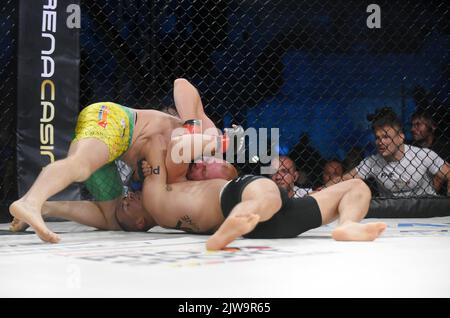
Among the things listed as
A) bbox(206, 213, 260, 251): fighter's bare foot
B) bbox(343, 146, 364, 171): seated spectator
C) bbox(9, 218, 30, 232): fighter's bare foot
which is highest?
bbox(343, 146, 364, 171): seated spectator

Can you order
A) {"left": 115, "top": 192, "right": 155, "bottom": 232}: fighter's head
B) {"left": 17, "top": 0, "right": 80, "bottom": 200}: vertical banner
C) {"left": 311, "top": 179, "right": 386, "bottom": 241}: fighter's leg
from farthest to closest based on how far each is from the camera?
1. {"left": 17, "top": 0, "right": 80, "bottom": 200}: vertical banner
2. {"left": 115, "top": 192, "right": 155, "bottom": 232}: fighter's head
3. {"left": 311, "top": 179, "right": 386, "bottom": 241}: fighter's leg

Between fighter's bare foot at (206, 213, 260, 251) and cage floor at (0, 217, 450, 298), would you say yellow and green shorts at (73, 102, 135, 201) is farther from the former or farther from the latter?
fighter's bare foot at (206, 213, 260, 251)

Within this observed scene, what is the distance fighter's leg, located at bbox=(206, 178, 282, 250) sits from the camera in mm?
1577

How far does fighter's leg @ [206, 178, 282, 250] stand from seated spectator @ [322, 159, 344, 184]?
5.52 ft

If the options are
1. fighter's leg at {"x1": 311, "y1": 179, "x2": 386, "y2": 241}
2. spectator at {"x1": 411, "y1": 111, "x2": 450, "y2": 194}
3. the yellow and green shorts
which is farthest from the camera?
spectator at {"x1": 411, "y1": 111, "x2": 450, "y2": 194}

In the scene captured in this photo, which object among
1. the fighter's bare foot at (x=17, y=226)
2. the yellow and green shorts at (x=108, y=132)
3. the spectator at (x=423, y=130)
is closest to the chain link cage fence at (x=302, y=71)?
Result: the spectator at (x=423, y=130)

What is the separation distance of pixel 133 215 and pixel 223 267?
38.8 inches

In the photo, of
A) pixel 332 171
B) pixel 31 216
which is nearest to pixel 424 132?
pixel 332 171

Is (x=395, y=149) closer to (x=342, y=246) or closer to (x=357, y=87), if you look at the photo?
(x=357, y=87)

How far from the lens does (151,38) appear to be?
3.35 meters

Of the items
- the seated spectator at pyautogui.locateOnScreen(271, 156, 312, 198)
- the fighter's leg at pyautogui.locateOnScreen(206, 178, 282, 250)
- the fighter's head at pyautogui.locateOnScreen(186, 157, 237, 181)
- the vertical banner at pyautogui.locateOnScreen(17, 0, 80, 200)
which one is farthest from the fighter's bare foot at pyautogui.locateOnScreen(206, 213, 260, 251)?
the seated spectator at pyautogui.locateOnScreen(271, 156, 312, 198)

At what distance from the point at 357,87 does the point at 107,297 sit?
3.16 meters

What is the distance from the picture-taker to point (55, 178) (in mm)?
1986

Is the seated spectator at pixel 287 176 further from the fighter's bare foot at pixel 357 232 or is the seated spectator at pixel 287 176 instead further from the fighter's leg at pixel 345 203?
the fighter's bare foot at pixel 357 232
